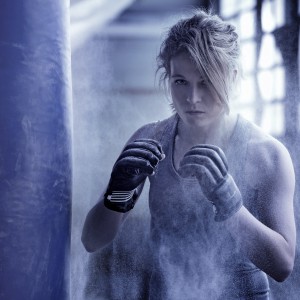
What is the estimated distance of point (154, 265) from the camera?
1021 millimetres

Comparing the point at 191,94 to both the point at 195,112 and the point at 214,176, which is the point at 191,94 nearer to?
the point at 195,112

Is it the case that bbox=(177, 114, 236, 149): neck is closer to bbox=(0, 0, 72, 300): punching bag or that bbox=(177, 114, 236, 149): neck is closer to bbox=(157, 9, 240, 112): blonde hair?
bbox=(157, 9, 240, 112): blonde hair

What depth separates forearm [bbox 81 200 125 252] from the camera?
940 millimetres

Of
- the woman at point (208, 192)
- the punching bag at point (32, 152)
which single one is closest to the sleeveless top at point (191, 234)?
the woman at point (208, 192)

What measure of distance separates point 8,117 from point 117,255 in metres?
0.73

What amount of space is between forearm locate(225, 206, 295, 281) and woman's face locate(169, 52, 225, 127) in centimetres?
22

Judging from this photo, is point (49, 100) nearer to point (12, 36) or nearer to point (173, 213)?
point (12, 36)

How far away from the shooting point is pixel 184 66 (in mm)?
916

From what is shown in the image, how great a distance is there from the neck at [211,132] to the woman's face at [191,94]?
0.03m

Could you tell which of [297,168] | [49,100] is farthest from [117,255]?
[49,100]

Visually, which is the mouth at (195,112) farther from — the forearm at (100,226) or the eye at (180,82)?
the forearm at (100,226)

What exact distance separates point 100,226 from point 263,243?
36cm

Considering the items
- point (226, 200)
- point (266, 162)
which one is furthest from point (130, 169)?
point (266, 162)

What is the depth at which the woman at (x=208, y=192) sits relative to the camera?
835 millimetres
